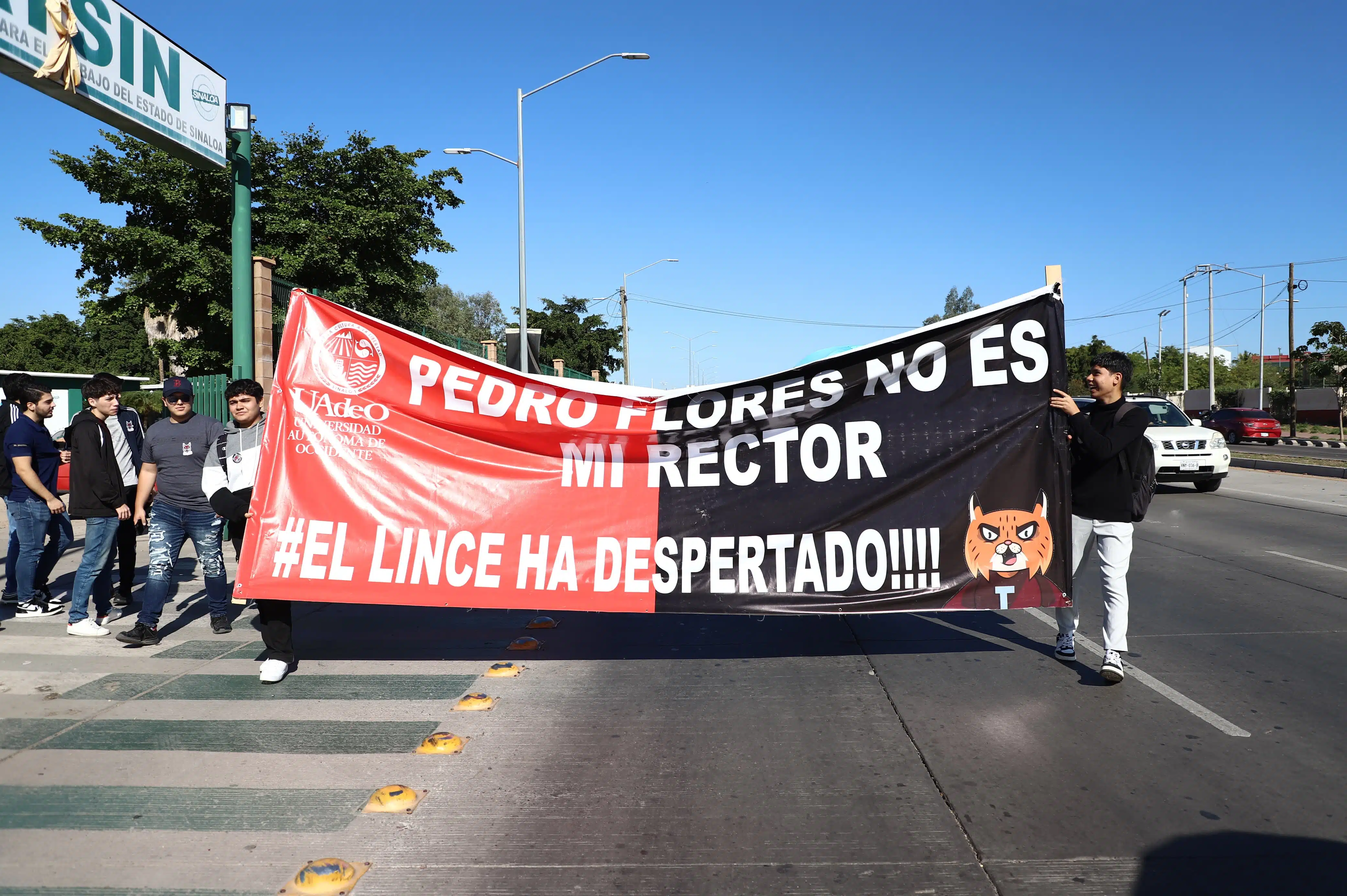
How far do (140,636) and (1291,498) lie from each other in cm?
1829

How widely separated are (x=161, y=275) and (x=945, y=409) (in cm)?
3268

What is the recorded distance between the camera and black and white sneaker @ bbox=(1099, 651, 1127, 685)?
18.5ft

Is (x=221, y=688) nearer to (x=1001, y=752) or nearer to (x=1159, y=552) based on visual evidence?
(x=1001, y=752)

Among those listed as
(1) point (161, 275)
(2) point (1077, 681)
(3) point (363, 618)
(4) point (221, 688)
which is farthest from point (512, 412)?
(1) point (161, 275)

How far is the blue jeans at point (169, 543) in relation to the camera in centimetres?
673

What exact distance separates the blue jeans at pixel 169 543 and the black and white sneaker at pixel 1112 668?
600 cm

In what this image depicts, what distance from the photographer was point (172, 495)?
22.2 feet

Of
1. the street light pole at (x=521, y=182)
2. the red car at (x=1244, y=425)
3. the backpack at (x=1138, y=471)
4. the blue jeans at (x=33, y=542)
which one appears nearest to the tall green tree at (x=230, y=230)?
the street light pole at (x=521, y=182)

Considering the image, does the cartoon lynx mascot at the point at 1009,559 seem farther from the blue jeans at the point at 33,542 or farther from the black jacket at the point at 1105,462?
the blue jeans at the point at 33,542

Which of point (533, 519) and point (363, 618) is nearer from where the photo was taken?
point (533, 519)

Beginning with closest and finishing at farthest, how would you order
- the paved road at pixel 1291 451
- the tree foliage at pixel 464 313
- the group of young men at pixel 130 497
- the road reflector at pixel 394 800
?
1. the road reflector at pixel 394 800
2. the group of young men at pixel 130 497
3. the paved road at pixel 1291 451
4. the tree foliage at pixel 464 313

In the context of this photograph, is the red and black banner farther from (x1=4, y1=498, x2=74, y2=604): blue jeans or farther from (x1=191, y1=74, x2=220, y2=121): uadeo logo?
(x1=191, y1=74, x2=220, y2=121): uadeo logo

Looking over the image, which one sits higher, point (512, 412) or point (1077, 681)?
point (512, 412)

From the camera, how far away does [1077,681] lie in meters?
5.79
